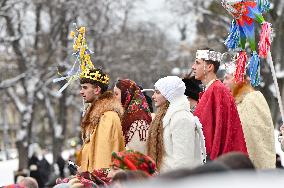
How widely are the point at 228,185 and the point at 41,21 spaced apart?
32638 mm

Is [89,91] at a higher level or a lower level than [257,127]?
higher

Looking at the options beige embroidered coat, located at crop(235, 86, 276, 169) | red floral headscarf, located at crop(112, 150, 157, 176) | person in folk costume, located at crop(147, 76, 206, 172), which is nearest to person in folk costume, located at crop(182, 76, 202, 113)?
beige embroidered coat, located at crop(235, 86, 276, 169)

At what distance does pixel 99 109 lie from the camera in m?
7.11

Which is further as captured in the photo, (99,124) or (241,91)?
(241,91)

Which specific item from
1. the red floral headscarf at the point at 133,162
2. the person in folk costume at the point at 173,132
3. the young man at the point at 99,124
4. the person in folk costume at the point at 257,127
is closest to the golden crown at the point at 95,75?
the young man at the point at 99,124

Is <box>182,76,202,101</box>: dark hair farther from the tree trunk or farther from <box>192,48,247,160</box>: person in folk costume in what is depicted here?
the tree trunk

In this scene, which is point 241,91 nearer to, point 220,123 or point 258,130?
point 258,130

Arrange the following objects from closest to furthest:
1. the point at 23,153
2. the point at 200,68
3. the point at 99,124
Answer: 1. the point at 99,124
2. the point at 200,68
3. the point at 23,153

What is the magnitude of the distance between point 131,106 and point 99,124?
17.7 inches

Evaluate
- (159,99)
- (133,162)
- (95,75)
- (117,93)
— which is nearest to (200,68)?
(159,99)

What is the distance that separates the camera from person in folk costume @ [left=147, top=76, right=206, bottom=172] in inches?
256

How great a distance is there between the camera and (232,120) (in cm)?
691

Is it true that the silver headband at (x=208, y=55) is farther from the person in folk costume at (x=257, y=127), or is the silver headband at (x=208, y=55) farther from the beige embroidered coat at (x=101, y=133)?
the beige embroidered coat at (x=101, y=133)

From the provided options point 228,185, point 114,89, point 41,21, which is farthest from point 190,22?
point 228,185
